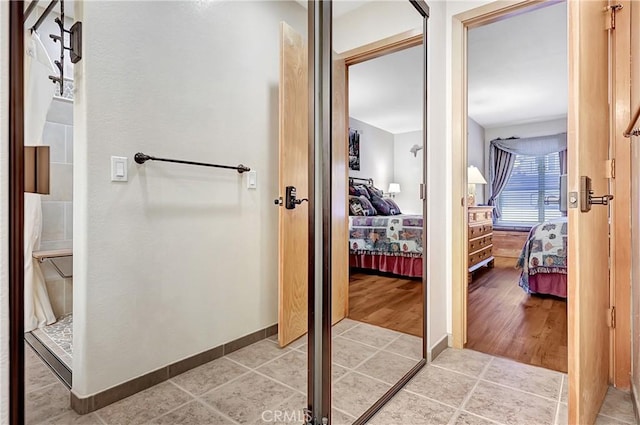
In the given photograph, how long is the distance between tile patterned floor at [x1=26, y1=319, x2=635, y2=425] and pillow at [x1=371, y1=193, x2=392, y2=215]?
2.23 feet

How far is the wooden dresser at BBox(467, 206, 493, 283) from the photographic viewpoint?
13.4 ft

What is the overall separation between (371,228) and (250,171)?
2.63 ft

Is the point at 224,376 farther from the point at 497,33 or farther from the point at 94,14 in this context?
the point at 497,33

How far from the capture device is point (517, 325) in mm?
2559

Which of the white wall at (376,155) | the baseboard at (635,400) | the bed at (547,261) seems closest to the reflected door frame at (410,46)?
the white wall at (376,155)

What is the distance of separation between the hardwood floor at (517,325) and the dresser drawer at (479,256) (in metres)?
0.29

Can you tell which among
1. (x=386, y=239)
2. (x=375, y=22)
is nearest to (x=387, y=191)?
(x=386, y=239)

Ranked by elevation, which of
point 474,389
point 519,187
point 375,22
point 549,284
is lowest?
point 474,389

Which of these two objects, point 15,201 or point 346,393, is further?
point 346,393

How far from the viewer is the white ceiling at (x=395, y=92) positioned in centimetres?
194

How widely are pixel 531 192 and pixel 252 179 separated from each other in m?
6.77

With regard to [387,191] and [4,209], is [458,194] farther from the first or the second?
[4,209]

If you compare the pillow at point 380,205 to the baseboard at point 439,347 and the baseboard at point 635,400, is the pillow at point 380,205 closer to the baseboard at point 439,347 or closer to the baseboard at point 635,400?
the baseboard at point 439,347

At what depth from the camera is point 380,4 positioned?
207 cm
